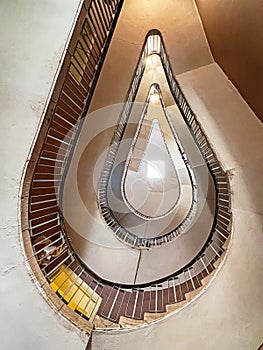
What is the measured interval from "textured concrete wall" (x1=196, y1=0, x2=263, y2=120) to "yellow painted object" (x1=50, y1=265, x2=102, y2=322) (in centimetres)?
241

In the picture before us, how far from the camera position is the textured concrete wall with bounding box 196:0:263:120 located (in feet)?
7.21

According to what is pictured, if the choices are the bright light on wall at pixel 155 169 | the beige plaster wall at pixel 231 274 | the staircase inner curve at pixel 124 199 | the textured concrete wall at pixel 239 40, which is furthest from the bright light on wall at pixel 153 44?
the bright light on wall at pixel 155 169

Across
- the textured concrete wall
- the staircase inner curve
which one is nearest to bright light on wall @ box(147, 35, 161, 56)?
the staircase inner curve

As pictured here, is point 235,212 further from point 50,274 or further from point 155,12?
point 155,12

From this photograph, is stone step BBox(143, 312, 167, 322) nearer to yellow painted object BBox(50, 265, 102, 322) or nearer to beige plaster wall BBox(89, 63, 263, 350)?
beige plaster wall BBox(89, 63, 263, 350)

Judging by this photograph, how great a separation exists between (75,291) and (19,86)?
198 cm

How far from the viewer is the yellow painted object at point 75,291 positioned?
8.17 ft

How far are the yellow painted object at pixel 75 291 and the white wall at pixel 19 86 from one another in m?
0.53

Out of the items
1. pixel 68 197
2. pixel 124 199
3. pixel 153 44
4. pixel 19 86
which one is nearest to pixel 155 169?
pixel 124 199

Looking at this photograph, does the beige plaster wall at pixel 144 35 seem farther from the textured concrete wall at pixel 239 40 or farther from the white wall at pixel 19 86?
the white wall at pixel 19 86

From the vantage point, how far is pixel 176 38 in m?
3.17

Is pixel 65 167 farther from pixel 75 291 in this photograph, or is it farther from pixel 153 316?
pixel 153 316

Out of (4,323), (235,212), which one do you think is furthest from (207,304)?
(4,323)

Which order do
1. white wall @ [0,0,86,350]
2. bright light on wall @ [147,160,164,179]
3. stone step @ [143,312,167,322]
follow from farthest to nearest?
bright light on wall @ [147,160,164,179] → stone step @ [143,312,167,322] → white wall @ [0,0,86,350]
